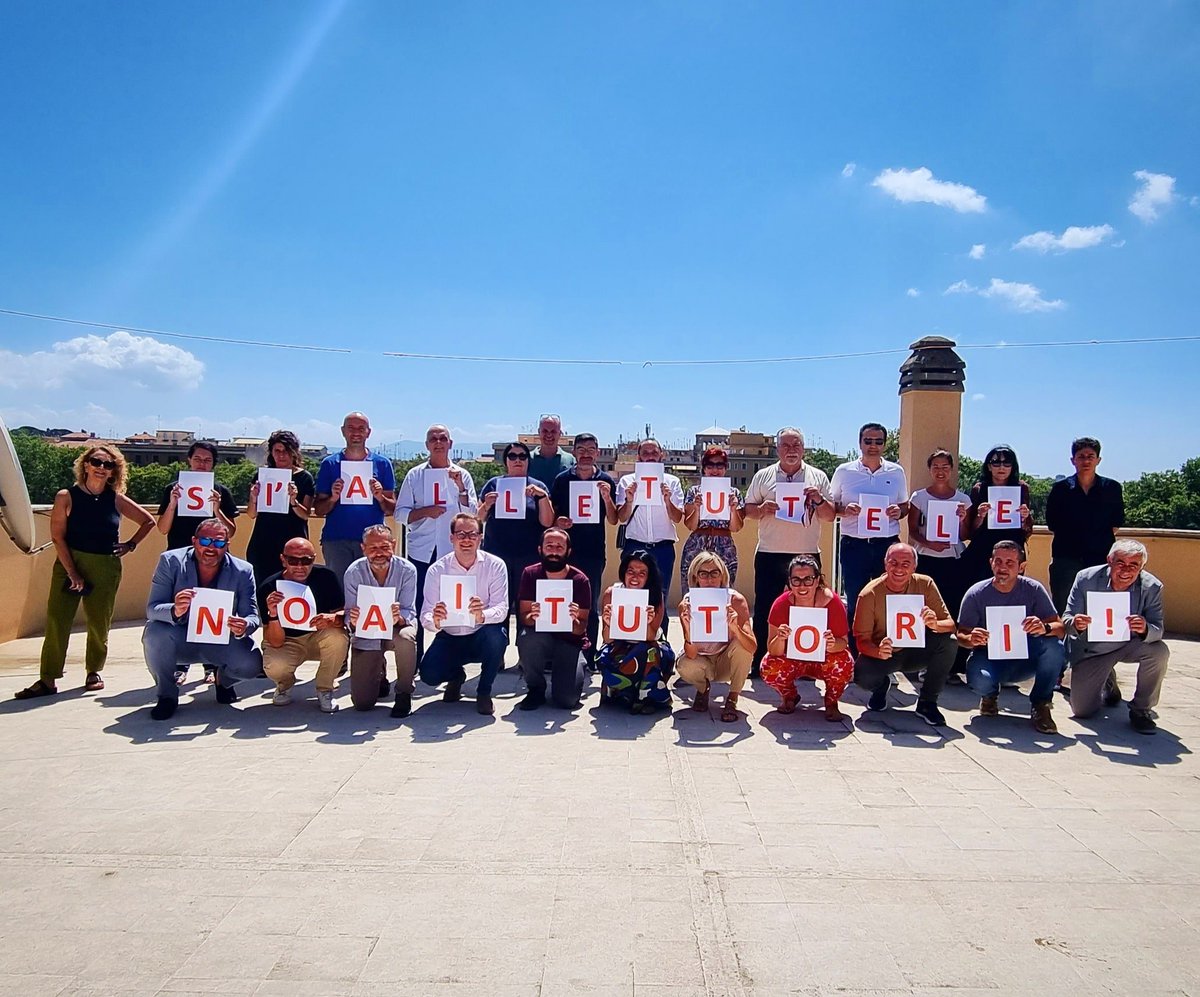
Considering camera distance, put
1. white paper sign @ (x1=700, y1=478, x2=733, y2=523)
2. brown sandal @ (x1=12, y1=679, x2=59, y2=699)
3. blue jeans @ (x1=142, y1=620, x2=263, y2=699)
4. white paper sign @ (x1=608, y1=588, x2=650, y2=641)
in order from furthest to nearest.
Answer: white paper sign @ (x1=700, y1=478, x2=733, y2=523), brown sandal @ (x1=12, y1=679, x2=59, y2=699), white paper sign @ (x1=608, y1=588, x2=650, y2=641), blue jeans @ (x1=142, y1=620, x2=263, y2=699)

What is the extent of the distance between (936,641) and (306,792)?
4.00 metres

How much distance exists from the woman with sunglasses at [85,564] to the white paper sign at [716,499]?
4307mm

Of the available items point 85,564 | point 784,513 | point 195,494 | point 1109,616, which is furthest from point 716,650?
point 85,564

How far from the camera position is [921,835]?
11.6 feet

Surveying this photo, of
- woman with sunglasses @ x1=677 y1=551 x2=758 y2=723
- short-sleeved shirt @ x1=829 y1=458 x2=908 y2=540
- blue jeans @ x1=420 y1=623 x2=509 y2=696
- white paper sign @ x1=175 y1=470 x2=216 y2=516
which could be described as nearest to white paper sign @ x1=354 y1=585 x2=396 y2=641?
blue jeans @ x1=420 y1=623 x2=509 y2=696

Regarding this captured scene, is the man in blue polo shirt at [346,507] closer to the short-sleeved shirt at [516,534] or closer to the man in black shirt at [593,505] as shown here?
the short-sleeved shirt at [516,534]

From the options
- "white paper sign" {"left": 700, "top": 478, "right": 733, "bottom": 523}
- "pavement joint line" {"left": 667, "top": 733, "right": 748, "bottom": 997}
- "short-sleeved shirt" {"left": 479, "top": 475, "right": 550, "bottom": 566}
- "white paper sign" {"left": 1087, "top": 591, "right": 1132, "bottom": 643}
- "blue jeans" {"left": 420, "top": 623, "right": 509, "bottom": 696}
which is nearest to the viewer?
"pavement joint line" {"left": 667, "top": 733, "right": 748, "bottom": 997}

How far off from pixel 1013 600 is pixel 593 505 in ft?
10.1

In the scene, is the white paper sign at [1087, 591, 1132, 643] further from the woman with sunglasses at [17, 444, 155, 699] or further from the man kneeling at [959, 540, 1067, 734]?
the woman with sunglasses at [17, 444, 155, 699]

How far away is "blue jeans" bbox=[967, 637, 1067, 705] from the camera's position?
518 cm

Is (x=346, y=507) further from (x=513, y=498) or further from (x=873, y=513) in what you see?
(x=873, y=513)

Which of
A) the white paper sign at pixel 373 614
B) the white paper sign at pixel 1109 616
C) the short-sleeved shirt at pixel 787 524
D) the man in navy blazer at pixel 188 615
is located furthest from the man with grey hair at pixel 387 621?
the white paper sign at pixel 1109 616

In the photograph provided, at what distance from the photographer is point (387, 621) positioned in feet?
17.5

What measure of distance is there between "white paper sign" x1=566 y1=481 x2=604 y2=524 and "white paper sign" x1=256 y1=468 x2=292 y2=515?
222cm
